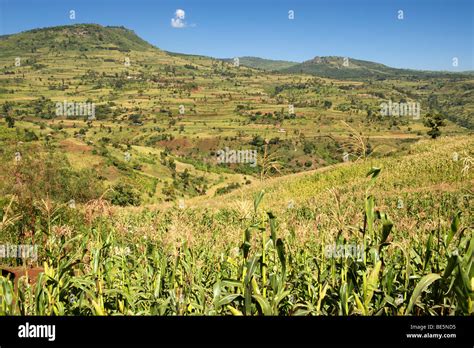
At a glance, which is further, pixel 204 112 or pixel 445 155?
pixel 204 112

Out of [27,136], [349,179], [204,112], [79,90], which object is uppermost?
[79,90]

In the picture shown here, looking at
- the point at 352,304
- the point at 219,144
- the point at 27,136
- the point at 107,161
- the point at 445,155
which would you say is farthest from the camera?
the point at 219,144

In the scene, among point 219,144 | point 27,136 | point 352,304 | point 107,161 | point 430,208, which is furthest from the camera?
point 219,144

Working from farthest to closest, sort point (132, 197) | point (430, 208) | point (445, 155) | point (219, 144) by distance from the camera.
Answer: point (219, 144)
point (132, 197)
point (445, 155)
point (430, 208)

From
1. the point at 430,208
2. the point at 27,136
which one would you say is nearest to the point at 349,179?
the point at 430,208

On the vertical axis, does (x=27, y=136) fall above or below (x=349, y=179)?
above

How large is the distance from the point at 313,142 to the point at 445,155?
86284 millimetres

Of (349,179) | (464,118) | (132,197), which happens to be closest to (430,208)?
(349,179)

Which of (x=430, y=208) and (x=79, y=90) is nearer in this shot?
(x=430, y=208)

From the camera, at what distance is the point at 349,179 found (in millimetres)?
31734

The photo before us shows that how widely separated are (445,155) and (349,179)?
732cm

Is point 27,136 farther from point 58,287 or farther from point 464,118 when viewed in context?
point 464,118

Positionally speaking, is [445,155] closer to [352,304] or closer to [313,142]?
[352,304]

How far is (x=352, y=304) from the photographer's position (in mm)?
3449
